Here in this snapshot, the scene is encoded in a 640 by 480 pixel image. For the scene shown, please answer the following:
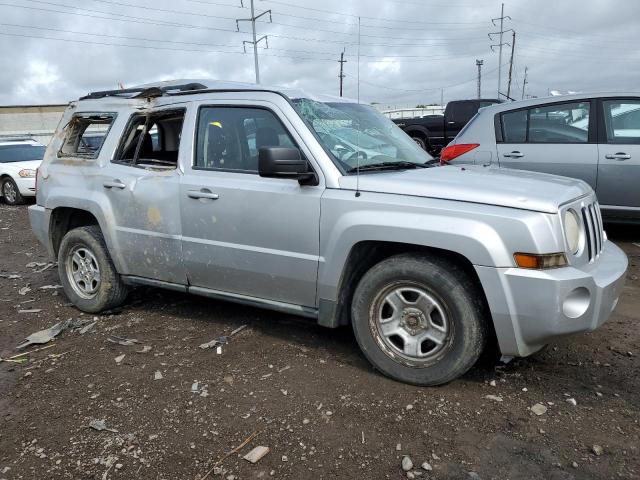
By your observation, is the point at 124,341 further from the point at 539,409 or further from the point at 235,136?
the point at 539,409

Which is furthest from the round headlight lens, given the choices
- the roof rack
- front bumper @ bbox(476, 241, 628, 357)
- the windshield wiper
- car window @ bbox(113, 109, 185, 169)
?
car window @ bbox(113, 109, 185, 169)

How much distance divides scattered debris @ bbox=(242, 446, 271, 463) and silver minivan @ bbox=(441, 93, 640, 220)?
499 cm

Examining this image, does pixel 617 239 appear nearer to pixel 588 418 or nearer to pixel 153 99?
pixel 588 418

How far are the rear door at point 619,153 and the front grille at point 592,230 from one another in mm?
2907

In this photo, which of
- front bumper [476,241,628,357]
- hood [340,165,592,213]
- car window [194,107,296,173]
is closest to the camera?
front bumper [476,241,628,357]

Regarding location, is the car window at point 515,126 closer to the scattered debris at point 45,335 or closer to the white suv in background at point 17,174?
the scattered debris at point 45,335

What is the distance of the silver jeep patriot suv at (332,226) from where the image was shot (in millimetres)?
2986

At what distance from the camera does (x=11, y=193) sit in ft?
44.6

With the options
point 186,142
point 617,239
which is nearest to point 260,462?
point 186,142

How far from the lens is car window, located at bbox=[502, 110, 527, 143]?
671cm

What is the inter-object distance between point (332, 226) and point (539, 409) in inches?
62.7

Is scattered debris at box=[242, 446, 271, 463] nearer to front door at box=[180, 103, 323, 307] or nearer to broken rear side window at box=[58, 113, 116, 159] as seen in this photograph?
front door at box=[180, 103, 323, 307]

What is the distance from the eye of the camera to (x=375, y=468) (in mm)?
2639

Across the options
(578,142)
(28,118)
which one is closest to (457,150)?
(578,142)
